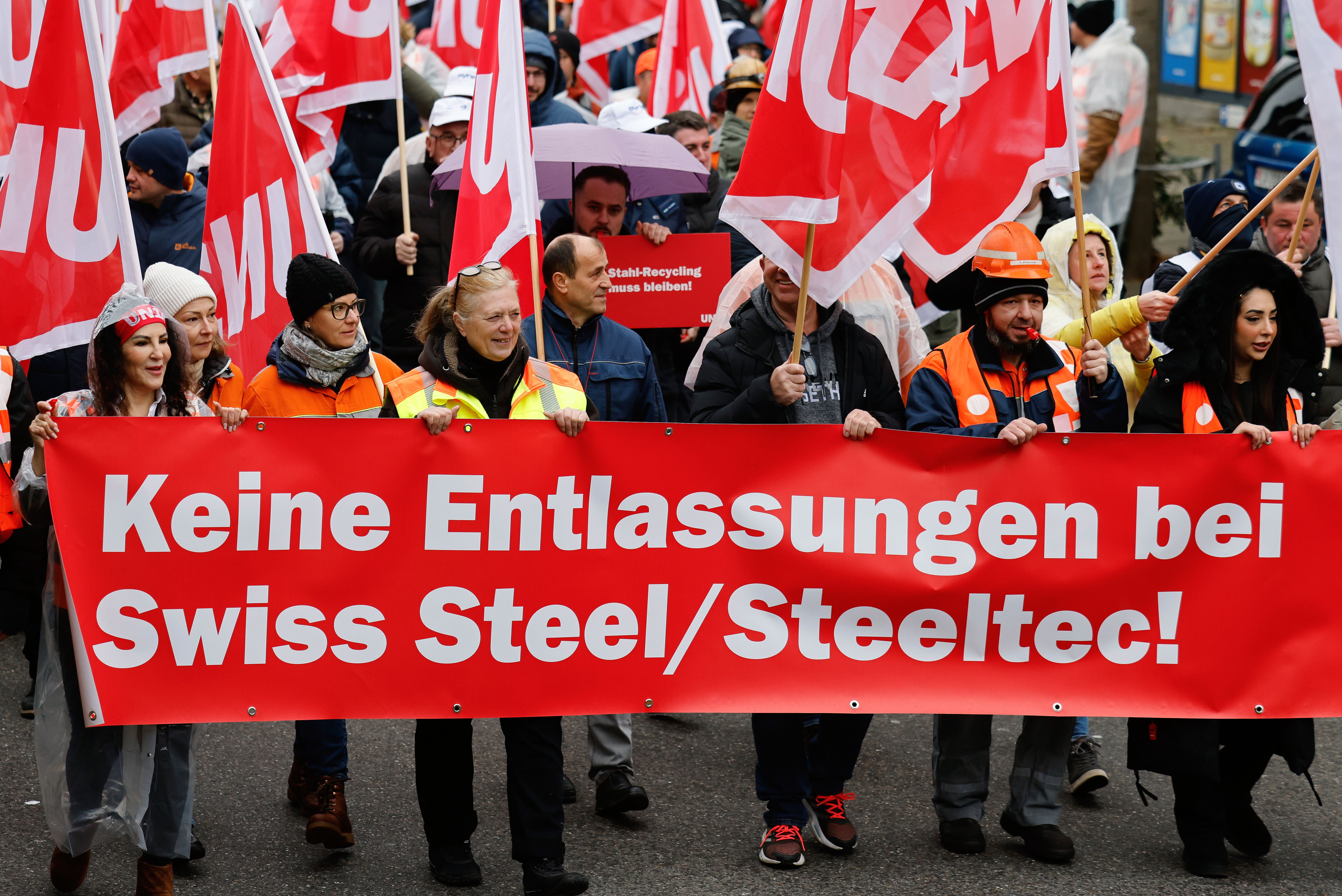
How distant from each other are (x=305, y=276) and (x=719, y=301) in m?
2.30

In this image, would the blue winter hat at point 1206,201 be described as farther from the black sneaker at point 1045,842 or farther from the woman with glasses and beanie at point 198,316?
the woman with glasses and beanie at point 198,316

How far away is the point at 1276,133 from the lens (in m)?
12.5

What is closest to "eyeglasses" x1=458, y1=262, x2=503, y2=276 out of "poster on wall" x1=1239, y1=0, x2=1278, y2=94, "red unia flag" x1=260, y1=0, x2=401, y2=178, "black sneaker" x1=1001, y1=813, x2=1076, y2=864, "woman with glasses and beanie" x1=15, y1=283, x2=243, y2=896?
"woman with glasses and beanie" x1=15, y1=283, x2=243, y2=896

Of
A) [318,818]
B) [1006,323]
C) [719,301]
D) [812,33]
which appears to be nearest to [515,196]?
[719,301]

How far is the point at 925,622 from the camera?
16.0 feet

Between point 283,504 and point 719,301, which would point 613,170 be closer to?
point 719,301

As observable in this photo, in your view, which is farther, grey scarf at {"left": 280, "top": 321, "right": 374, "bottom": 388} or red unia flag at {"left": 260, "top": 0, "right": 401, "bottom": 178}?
red unia flag at {"left": 260, "top": 0, "right": 401, "bottom": 178}

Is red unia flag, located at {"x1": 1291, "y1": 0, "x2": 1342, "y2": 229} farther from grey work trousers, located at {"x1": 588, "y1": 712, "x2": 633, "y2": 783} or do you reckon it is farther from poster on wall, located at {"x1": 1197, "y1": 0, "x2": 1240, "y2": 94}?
poster on wall, located at {"x1": 1197, "y1": 0, "x2": 1240, "y2": 94}

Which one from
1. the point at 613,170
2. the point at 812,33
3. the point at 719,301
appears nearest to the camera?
the point at 812,33

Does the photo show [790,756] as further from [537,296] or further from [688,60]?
[688,60]

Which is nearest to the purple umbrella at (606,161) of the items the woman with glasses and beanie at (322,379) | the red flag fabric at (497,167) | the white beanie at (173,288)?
the red flag fabric at (497,167)

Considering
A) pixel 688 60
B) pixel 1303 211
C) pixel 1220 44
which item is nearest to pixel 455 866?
pixel 1303 211

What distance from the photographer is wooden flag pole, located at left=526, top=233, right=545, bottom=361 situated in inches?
218

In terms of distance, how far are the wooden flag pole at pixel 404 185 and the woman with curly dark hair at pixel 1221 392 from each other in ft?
11.4
